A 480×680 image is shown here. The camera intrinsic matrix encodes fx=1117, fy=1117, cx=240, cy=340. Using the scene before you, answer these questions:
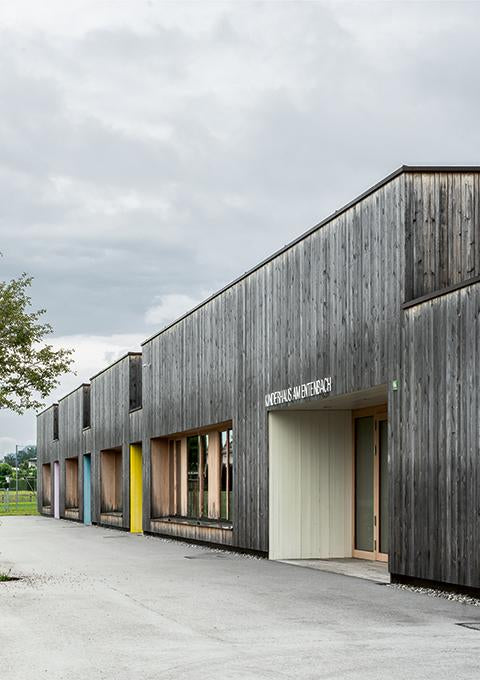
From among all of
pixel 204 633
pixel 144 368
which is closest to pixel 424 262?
pixel 204 633

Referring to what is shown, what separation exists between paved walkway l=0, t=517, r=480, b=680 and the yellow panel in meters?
15.9

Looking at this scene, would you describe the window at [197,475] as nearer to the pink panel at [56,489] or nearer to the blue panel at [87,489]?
the blue panel at [87,489]

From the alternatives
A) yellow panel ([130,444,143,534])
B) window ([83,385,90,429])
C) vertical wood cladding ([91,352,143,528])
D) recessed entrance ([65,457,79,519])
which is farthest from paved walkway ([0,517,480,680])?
recessed entrance ([65,457,79,519])

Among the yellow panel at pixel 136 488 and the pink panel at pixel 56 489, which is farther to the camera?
the pink panel at pixel 56 489

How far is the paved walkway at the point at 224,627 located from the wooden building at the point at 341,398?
5.53 feet

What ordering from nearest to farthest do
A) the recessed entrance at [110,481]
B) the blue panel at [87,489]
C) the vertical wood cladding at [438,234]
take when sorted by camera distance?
1. the vertical wood cladding at [438,234]
2. the recessed entrance at [110,481]
3. the blue panel at [87,489]

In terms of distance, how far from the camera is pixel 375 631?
1031 cm

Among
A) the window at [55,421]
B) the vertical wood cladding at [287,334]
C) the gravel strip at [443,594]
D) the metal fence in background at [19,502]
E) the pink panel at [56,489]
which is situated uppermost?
the vertical wood cladding at [287,334]

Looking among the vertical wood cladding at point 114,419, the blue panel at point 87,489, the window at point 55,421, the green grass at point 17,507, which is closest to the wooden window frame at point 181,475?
the vertical wood cladding at point 114,419

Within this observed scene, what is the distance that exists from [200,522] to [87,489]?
19344 mm

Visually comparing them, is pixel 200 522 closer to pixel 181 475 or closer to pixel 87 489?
pixel 181 475

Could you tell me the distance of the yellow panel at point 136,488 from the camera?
112 ft

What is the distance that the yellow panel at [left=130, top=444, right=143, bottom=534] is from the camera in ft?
112

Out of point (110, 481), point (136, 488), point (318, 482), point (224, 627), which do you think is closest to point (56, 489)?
point (110, 481)
